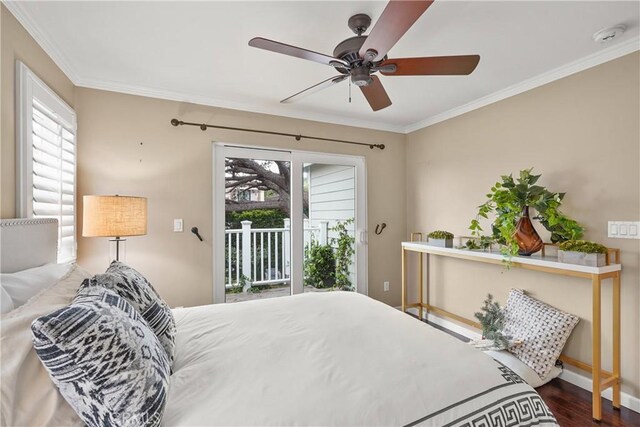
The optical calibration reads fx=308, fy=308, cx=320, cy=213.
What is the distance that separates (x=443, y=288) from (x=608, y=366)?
154 cm

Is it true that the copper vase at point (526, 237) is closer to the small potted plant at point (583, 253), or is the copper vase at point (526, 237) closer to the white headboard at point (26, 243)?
the small potted plant at point (583, 253)

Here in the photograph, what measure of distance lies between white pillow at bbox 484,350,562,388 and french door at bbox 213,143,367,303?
1.67m

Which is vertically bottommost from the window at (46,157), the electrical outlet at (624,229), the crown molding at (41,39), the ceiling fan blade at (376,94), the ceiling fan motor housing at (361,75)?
the electrical outlet at (624,229)

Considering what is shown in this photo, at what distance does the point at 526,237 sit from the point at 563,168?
635 mm

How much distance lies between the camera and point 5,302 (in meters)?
1.12

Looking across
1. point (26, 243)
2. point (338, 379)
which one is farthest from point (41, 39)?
point (338, 379)

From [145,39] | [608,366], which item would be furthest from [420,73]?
[608,366]

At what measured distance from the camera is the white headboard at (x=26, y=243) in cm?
145

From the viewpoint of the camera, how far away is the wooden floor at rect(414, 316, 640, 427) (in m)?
1.98

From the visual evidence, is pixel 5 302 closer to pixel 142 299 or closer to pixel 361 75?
pixel 142 299

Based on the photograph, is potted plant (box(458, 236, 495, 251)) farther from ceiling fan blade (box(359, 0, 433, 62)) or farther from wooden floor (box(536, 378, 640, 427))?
ceiling fan blade (box(359, 0, 433, 62))

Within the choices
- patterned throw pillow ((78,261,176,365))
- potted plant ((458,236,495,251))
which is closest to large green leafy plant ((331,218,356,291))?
potted plant ((458,236,495,251))

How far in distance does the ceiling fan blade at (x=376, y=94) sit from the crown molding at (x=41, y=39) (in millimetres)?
1976

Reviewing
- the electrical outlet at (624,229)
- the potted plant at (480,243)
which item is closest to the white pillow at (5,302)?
the potted plant at (480,243)
